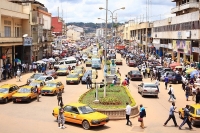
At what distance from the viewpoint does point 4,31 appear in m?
49.2

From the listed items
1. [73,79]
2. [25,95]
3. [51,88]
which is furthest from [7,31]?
[25,95]

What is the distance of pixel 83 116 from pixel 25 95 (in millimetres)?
9347

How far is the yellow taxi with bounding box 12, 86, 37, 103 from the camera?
26688mm

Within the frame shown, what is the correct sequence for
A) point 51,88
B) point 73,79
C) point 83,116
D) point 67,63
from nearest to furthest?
point 83,116, point 51,88, point 73,79, point 67,63

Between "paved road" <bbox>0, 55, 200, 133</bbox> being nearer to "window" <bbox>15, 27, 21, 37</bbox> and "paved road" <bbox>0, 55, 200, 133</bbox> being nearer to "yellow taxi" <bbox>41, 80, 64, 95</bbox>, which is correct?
"yellow taxi" <bbox>41, 80, 64, 95</bbox>

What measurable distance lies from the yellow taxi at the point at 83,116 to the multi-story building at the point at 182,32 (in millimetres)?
35107

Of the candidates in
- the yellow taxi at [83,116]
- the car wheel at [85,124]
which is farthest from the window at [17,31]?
the car wheel at [85,124]

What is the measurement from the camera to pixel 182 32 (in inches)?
2405

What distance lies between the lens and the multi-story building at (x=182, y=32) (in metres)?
54.3

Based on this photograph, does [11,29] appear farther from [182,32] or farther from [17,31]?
[182,32]

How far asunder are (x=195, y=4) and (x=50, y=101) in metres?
45.2

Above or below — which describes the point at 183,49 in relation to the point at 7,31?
below

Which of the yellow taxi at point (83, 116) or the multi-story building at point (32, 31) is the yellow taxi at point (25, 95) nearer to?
the yellow taxi at point (83, 116)

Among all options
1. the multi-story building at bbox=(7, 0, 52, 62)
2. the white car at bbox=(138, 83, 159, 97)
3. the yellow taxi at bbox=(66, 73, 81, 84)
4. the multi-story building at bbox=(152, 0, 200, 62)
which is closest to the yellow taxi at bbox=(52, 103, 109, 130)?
the white car at bbox=(138, 83, 159, 97)
